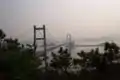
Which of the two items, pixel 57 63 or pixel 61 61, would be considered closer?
pixel 57 63

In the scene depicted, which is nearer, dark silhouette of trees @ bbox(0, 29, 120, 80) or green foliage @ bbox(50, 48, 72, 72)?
dark silhouette of trees @ bbox(0, 29, 120, 80)

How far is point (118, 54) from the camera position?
710cm

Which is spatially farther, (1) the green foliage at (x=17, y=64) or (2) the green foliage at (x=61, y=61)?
(2) the green foliage at (x=61, y=61)

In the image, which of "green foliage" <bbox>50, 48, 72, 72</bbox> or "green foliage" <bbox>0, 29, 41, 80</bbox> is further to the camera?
"green foliage" <bbox>50, 48, 72, 72</bbox>

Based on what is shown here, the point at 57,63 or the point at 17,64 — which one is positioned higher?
Result: the point at 17,64

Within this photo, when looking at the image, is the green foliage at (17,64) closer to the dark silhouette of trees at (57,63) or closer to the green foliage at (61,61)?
the dark silhouette of trees at (57,63)

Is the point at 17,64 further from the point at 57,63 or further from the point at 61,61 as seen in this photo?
the point at 61,61

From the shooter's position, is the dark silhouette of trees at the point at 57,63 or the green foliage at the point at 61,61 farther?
the green foliage at the point at 61,61

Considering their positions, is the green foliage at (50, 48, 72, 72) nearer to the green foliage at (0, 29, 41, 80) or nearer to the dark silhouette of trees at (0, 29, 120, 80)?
the dark silhouette of trees at (0, 29, 120, 80)

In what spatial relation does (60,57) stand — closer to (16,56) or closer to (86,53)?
(86,53)

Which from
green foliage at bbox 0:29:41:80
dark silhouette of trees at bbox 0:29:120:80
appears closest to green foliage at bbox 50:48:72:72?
dark silhouette of trees at bbox 0:29:120:80

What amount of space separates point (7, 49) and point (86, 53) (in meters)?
2.48

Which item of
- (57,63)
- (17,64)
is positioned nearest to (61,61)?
(57,63)

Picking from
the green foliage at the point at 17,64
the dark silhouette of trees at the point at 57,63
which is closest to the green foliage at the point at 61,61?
the dark silhouette of trees at the point at 57,63
